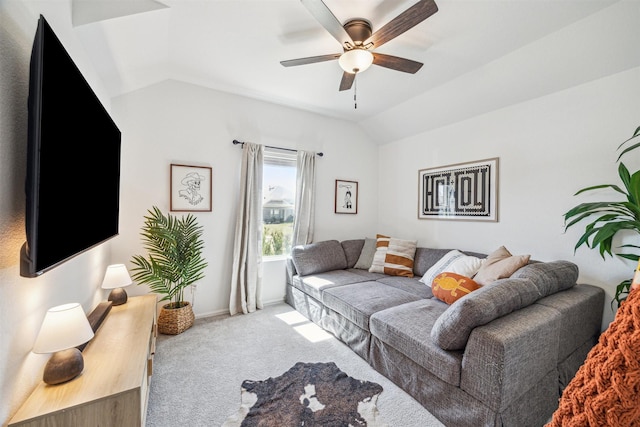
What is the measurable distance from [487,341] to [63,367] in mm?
2055

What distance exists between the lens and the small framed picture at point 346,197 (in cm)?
413

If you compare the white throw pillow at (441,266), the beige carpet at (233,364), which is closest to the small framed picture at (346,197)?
the white throw pillow at (441,266)

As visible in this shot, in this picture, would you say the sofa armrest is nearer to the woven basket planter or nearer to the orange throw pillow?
the orange throw pillow

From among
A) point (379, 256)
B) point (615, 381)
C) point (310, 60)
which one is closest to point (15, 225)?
point (615, 381)

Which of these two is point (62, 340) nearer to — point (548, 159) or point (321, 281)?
point (321, 281)

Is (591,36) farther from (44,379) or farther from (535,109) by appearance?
(44,379)

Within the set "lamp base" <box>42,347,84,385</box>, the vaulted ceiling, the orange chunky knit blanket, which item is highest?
the vaulted ceiling

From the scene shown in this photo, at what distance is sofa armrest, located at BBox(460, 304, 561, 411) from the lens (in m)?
1.42

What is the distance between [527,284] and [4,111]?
2.75 m

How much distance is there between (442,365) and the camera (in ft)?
5.46

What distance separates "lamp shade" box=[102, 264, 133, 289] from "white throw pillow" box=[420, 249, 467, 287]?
2.84 metres

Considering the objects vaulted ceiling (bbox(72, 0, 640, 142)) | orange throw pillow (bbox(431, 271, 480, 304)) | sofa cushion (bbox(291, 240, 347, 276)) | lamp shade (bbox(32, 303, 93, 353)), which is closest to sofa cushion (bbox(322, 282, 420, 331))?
orange throw pillow (bbox(431, 271, 480, 304))

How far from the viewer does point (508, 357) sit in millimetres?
1413

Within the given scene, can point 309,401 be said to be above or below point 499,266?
below
